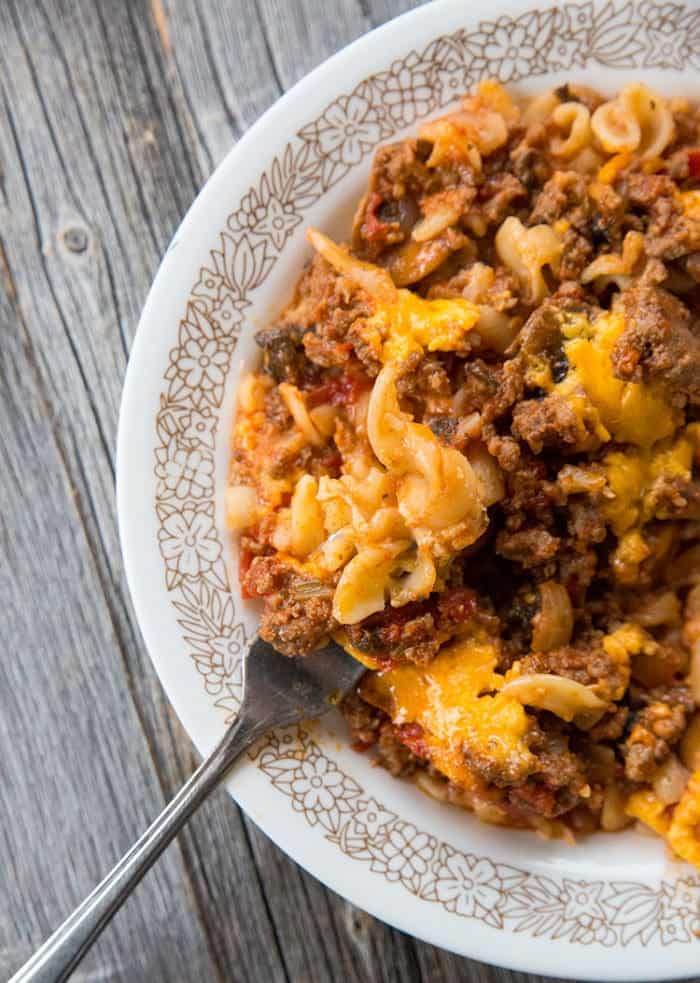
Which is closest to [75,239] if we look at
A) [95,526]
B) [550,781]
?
[95,526]

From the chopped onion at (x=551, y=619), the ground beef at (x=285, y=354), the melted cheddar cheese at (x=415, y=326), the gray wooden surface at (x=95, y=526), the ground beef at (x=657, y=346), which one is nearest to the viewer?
the ground beef at (x=657, y=346)

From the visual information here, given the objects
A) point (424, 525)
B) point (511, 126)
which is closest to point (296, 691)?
point (424, 525)

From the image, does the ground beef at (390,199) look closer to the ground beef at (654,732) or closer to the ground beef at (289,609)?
the ground beef at (289,609)

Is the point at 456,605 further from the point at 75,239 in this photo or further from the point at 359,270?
the point at 75,239

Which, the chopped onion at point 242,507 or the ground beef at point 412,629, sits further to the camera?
the chopped onion at point 242,507

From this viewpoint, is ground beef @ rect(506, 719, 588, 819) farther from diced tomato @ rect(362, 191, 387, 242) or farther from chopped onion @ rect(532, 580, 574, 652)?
diced tomato @ rect(362, 191, 387, 242)

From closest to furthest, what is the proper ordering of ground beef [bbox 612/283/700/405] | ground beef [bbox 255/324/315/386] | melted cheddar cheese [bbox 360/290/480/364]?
ground beef [bbox 612/283/700/405], melted cheddar cheese [bbox 360/290/480/364], ground beef [bbox 255/324/315/386]

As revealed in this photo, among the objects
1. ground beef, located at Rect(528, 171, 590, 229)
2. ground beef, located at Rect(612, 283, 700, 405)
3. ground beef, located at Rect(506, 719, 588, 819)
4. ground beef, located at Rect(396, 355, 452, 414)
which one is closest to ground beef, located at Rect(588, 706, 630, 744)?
ground beef, located at Rect(506, 719, 588, 819)

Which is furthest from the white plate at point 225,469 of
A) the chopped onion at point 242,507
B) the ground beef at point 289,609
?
the ground beef at point 289,609
